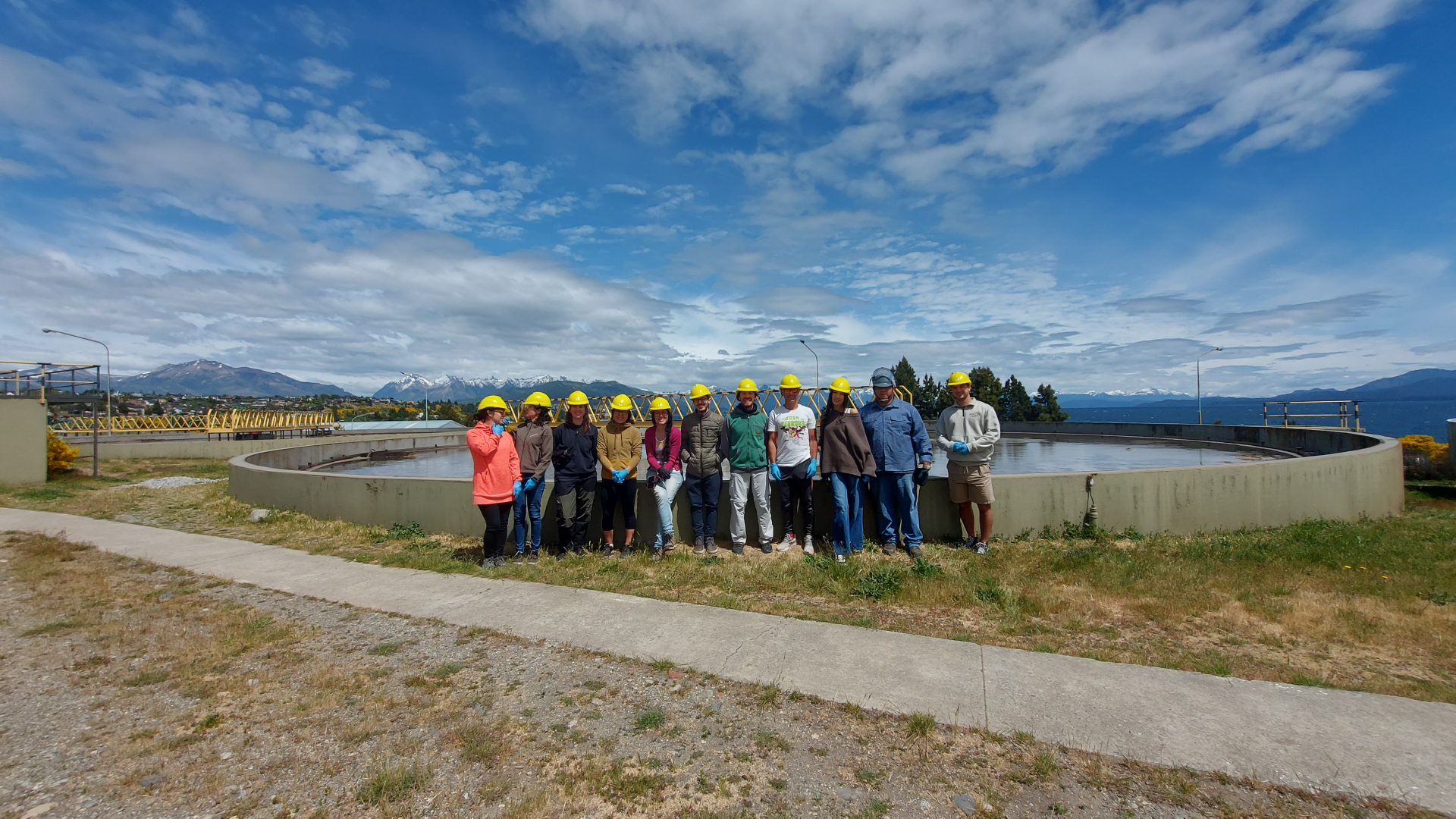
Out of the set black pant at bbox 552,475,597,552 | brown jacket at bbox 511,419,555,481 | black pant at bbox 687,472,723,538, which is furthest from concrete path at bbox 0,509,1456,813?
black pant at bbox 687,472,723,538

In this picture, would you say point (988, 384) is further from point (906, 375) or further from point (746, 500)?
point (746, 500)

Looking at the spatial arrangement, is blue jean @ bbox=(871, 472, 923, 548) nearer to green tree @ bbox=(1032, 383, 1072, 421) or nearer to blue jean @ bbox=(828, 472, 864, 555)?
blue jean @ bbox=(828, 472, 864, 555)

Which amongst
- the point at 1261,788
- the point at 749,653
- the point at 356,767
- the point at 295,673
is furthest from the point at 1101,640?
the point at 295,673

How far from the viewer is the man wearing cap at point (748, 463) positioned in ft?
22.9

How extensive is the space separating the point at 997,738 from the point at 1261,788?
40.7 inches

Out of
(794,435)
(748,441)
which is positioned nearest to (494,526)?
(748,441)

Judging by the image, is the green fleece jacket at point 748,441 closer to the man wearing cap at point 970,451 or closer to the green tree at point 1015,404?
the man wearing cap at point 970,451

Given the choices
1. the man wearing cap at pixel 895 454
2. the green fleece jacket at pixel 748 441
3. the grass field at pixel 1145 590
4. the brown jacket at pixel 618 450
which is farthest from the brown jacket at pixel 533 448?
the man wearing cap at pixel 895 454

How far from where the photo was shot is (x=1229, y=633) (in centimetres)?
458

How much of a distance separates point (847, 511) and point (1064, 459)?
40.6 feet

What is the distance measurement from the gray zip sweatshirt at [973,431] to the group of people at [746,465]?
0.01m

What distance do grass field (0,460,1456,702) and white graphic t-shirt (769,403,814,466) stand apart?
1.06 m

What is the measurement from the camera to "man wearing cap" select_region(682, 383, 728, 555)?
6.96 meters

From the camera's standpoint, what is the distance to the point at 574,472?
279 inches
